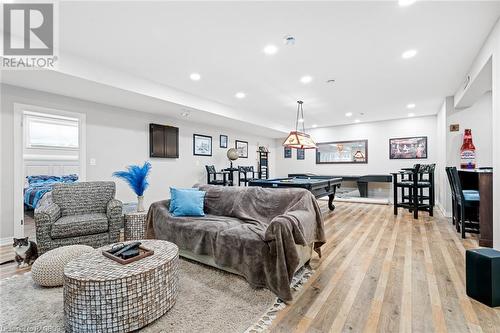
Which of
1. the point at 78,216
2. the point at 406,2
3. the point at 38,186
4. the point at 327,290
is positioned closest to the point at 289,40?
the point at 406,2

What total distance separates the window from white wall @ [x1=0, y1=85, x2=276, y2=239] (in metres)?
2.74

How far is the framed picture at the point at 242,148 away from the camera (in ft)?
26.3

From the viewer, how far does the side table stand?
3232 mm

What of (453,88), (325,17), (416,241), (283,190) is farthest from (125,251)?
(453,88)

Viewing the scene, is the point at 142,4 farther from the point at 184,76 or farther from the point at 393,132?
the point at 393,132

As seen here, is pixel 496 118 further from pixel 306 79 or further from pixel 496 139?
pixel 306 79

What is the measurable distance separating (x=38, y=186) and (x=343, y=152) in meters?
8.82

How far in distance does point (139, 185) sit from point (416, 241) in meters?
4.14

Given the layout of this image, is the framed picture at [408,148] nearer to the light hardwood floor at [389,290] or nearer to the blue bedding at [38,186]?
the light hardwood floor at [389,290]

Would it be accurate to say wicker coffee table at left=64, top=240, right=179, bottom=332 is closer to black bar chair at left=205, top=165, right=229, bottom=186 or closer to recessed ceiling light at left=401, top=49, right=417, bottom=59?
recessed ceiling light at left=401, top=49, right=417, bottom=59

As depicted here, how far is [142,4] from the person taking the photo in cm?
221

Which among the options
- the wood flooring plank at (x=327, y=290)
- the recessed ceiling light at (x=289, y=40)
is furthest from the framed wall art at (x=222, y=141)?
the wood flooring plank at (x=327, y=290)

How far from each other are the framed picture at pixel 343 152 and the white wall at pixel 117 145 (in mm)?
4031

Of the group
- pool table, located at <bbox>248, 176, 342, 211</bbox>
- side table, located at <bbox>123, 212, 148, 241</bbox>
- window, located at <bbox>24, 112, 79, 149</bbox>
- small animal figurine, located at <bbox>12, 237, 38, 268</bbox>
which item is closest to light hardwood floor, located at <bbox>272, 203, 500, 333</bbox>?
pool table, located at <bbox>248, 176, 342, 211</bbox>
